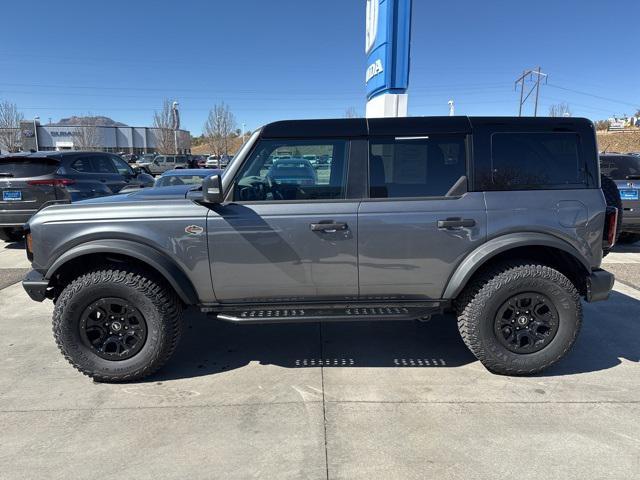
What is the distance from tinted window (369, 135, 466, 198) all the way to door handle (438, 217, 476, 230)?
237 mm

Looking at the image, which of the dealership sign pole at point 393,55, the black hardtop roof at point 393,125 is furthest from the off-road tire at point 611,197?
the dealership sign pole at point 393,55

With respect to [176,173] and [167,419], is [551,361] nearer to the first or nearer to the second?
[167,419]

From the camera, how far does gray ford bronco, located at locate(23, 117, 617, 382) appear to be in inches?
126

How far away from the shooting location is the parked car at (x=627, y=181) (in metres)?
7.13

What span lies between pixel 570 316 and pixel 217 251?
2.71m

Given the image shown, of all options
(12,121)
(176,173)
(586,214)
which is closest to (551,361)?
(586,214)

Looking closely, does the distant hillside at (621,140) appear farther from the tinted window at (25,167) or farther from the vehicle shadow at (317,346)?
the tinted window at (25,167)

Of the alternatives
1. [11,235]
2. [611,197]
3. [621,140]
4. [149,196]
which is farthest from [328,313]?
[621,140]

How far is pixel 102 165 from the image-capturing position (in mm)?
9133

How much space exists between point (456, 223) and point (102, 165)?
8.27 meters

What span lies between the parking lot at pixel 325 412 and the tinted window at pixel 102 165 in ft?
18.0

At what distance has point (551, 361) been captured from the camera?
3.36m

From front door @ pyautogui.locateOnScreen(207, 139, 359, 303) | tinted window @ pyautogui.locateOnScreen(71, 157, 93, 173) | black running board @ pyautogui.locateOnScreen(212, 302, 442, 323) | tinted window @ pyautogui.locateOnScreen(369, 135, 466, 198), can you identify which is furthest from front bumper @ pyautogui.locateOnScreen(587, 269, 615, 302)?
tinted window @ pyautogui.locateOnScreen(71, 157, 93, 173)

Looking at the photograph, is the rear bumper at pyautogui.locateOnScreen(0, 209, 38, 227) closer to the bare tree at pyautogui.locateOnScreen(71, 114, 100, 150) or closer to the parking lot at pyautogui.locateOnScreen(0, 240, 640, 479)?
the parking lot at pyautogui.locateOnScreen(0, 240, 640, 479)
